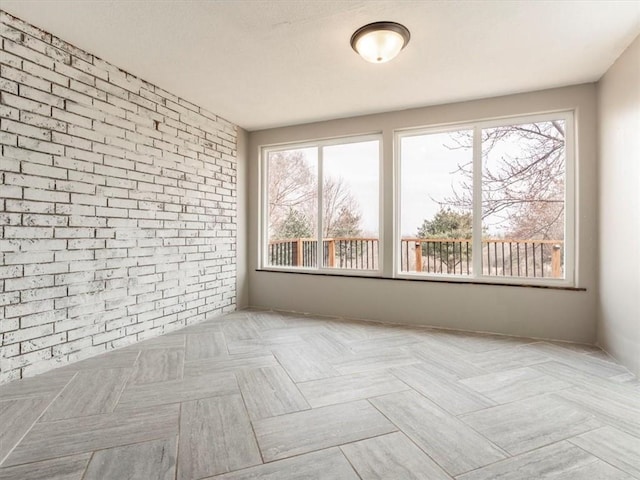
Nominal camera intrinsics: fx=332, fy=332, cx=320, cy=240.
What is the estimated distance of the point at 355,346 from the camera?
2.97 m

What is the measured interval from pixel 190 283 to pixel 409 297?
2.43 m

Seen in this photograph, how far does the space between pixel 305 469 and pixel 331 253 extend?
2917mm

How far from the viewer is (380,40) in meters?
2.26

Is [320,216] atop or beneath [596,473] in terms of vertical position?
atop

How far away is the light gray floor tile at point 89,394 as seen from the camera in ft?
6.07

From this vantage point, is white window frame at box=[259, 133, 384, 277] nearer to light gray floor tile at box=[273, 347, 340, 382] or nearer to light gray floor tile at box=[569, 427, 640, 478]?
light gray floor tile at box=[273, 347, 340, 382]

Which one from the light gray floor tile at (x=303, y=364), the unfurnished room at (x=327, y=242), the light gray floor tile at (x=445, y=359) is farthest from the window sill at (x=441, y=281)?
the light gray floor tile at (x=303, y=364)

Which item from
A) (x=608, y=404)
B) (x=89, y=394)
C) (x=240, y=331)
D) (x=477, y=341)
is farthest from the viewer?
(x=240, y=331)

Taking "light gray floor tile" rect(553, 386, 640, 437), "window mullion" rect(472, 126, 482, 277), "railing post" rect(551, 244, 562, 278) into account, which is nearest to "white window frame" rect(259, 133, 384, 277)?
"window mullion" rect(472, 126, 482, 277)

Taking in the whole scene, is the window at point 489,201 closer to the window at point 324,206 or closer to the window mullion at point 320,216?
the window at point 324,206

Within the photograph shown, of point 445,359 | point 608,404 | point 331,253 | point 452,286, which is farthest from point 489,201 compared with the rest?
point 608,404

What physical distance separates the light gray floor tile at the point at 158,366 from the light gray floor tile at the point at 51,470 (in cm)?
78

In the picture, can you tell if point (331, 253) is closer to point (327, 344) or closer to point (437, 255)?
point (437, 255)

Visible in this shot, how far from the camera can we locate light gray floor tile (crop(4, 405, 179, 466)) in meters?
1.51
